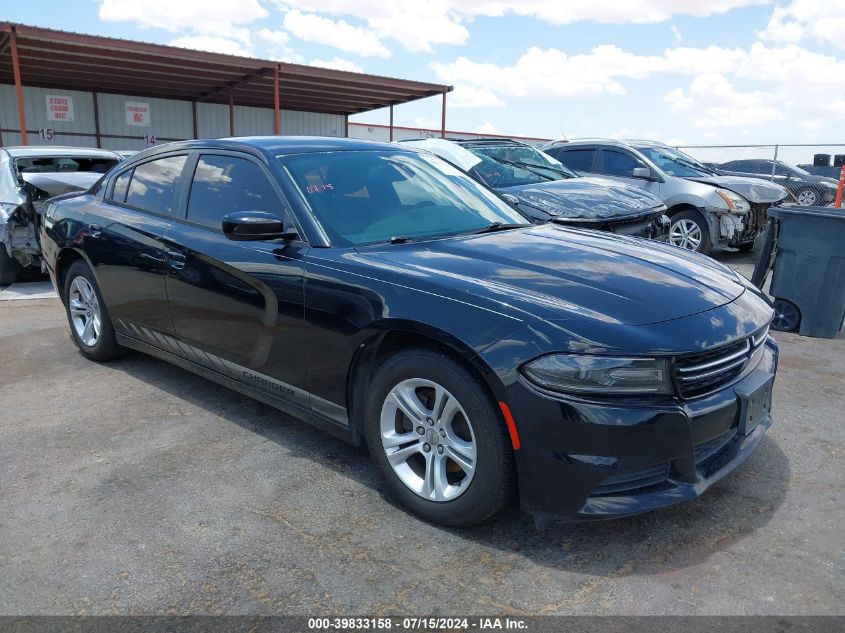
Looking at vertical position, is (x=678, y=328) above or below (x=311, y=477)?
above

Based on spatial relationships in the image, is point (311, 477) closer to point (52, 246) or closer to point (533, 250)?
point (533, 250)

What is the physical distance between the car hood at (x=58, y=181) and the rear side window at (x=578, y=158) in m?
6.90

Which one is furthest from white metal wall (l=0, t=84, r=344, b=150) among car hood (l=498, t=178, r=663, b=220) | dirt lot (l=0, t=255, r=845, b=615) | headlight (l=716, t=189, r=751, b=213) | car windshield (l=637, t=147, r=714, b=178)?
dirt lot (l=0, t=255, r=845, b=615)

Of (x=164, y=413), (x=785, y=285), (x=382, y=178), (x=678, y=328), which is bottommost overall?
(x=164, y=413)

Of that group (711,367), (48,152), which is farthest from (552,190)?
(48,152)

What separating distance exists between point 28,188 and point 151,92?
16916mm

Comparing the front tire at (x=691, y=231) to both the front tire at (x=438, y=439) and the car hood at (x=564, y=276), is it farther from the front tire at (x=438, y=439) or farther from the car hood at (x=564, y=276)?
the front tire at (x=438, y=439)

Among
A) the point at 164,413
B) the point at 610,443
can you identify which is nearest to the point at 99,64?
the point at 164,413

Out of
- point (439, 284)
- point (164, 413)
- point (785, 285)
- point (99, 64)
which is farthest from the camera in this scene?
point (99, 64)

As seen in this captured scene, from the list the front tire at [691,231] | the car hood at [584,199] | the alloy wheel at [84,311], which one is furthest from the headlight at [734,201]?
the alloy wheel at [84,311]

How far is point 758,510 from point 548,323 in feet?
4.49

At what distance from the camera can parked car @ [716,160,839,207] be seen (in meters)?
17.4

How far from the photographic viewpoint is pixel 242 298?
11.4 feet

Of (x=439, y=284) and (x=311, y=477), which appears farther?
(x=311, y=477)
